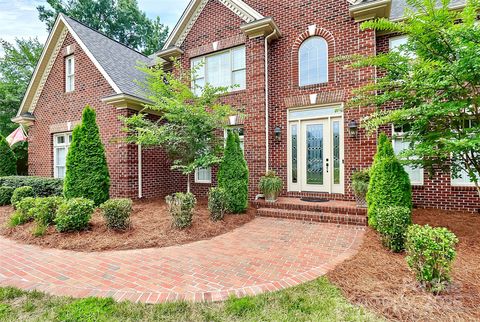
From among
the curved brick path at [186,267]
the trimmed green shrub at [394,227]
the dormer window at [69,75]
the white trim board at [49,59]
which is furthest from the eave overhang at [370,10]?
the dormer window at [69,75]

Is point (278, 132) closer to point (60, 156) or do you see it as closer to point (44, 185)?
point (44, 185)

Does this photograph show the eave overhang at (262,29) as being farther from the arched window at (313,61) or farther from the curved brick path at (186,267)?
the curved brick path at (186,267)

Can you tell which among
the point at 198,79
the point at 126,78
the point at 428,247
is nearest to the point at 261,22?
the point at 198,79

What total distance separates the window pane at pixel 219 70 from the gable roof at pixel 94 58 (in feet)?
8.31

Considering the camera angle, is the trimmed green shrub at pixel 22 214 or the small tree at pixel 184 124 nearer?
the trimmed green shrub at pixel 22 214

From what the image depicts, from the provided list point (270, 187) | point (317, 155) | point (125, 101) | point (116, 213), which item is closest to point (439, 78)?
point (317, 155)

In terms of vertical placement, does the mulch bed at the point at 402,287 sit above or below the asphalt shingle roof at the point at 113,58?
below

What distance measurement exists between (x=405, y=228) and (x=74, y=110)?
11398 millimetres

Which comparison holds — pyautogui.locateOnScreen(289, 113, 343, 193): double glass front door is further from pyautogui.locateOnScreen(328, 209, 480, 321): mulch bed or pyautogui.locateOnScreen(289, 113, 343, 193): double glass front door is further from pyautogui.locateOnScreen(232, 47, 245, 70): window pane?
pyautogui.locateOnScreen(328, 209, 480, 321): mulch bed

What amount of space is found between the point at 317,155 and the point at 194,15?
22.9 ft

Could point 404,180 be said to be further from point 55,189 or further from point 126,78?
point 55,189

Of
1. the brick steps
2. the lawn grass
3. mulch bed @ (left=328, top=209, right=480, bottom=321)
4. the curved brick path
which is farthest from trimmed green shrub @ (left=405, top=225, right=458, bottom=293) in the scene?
the brick steps

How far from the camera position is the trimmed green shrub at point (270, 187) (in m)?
6.92

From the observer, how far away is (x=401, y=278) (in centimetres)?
300
